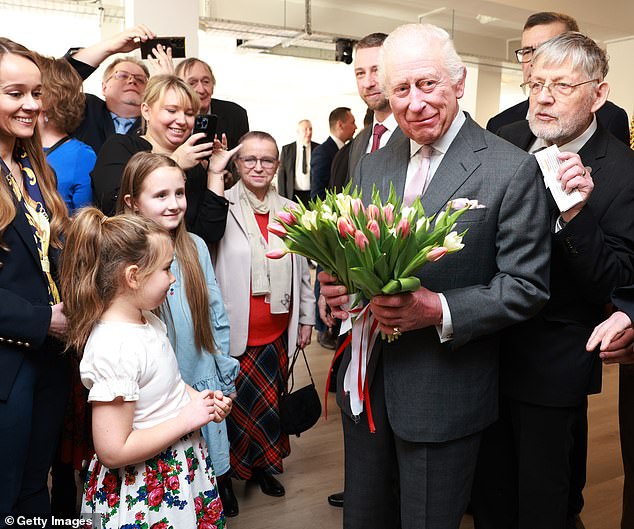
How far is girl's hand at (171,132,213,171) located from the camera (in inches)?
95.8

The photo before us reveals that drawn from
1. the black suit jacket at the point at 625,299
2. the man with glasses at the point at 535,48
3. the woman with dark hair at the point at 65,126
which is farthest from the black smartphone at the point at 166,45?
the black suit jacket at the point at 625,299

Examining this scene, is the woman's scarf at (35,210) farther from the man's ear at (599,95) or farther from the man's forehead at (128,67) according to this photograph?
the man's ear at (599,95)

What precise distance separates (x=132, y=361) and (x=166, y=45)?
76.6 inches

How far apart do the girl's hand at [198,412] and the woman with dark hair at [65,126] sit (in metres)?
1.18

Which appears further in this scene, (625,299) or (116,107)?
(116,107)

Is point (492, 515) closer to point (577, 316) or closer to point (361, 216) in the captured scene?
point (577, 316)

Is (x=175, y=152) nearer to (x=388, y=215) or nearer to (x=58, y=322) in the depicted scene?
(x=58, y=322)

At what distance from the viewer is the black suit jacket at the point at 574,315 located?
183 centimetres

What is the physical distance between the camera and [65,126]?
2609mm

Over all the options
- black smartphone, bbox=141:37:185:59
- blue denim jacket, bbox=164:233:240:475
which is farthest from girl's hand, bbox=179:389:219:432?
black smartphone, bbox=141:37:185:59

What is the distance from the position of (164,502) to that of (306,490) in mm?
1416

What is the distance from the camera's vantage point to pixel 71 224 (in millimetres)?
1739

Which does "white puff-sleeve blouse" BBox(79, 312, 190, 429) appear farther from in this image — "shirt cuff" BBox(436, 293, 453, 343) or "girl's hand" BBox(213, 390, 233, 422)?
"shirt cuff" BBox(436, 293, 453, 343)

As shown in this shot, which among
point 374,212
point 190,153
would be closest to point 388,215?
Answer: point 374,212
